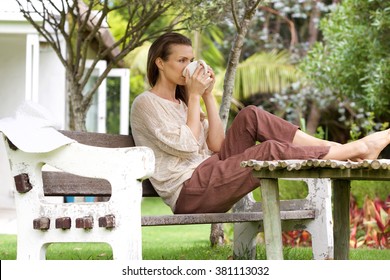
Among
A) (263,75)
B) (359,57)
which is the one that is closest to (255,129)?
(359,57)

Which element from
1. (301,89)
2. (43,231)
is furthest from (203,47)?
(43,231)

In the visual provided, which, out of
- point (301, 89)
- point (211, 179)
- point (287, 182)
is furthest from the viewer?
point (301, 89)

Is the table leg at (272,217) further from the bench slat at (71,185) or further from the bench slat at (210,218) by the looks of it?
the bench slat at (71,185)

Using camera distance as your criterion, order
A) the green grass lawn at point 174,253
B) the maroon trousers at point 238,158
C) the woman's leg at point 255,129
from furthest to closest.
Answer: the green grass lawn at point 174,253, the woman's leg at point 255,129, the maroon trousers at point 238,158

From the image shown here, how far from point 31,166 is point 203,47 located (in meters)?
15.3

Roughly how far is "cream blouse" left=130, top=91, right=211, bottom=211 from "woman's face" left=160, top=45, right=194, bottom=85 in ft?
0.52

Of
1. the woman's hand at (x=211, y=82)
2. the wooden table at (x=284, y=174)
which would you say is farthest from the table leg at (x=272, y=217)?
the woman's hand at (x=211, y=82)

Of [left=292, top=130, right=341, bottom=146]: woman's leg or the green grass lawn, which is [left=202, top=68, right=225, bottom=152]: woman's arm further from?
the green grass lawn

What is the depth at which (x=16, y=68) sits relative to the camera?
514 inches

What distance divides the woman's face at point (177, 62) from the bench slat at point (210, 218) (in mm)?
882

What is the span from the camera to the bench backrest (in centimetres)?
461

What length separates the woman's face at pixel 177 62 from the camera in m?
5.16
